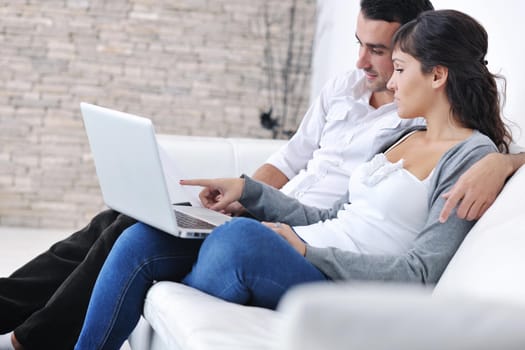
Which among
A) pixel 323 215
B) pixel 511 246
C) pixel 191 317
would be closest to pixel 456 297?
pixel 511 246

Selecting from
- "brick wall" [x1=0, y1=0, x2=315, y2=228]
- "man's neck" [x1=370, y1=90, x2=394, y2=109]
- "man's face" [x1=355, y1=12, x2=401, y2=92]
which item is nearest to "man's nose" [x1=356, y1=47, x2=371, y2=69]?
"man's face" [x1=355, y1=12, x2=401, y2=92]

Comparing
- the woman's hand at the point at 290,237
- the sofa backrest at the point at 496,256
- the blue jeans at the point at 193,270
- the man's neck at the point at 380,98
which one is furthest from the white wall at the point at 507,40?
the blue jeans at the point at 193,270

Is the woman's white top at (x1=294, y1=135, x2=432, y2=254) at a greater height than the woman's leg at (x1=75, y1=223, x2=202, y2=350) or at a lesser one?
greater

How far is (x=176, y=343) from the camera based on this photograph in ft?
5.94

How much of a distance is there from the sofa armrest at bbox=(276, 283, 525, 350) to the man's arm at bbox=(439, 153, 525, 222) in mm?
1057

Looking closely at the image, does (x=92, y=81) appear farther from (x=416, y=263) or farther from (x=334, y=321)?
(x=334, y=321)

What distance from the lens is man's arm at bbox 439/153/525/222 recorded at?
1.88 metres

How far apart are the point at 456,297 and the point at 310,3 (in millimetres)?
5033

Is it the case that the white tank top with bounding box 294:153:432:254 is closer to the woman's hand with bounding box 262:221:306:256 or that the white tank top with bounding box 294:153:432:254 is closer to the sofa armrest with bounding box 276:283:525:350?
the woman's hand with bounding box 262:221:306:256

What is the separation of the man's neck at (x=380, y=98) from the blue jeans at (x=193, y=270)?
34.3 inches

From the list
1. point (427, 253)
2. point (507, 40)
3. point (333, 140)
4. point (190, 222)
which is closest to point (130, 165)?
point (190, 222)

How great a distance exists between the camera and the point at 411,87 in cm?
222

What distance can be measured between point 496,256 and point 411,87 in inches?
29.1

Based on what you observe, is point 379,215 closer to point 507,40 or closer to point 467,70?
point 467,70
